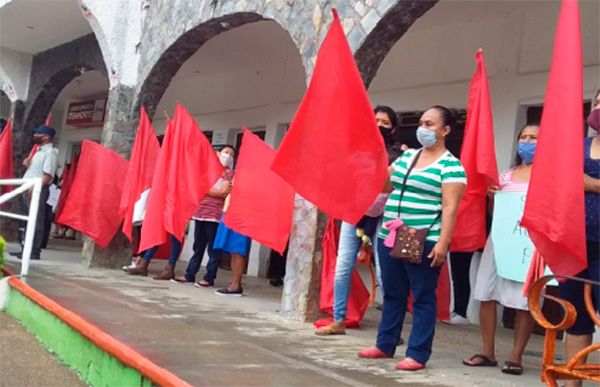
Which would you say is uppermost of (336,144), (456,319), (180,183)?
(336,144)

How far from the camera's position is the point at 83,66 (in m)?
10.1

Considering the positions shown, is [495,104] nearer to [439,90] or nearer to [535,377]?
[439,90]

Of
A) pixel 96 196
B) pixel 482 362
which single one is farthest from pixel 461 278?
pixel 96 196

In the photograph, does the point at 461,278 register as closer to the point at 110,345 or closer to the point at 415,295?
the point at 415,295

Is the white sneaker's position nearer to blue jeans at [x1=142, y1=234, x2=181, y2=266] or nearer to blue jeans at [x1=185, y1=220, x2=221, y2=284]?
blue jeans at [x1=185, y1=220, x2=221, y2=284]

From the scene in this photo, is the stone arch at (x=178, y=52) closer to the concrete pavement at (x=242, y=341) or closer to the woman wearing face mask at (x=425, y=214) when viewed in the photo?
the concrete pavement at (x=242, y=341)

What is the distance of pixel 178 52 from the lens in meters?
7.56

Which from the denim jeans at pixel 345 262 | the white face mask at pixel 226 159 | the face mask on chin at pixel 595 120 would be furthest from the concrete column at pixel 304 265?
the face mask on chin at pixel 595 120

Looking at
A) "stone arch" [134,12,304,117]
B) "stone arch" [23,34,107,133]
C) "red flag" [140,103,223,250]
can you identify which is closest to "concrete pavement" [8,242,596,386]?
"red flag" [140,103,223,250]

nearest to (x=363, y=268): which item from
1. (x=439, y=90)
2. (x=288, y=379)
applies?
(x=439, y=90)

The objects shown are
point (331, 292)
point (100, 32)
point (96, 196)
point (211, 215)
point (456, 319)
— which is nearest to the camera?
point (331, 292)

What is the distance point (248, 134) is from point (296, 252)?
4.33ft

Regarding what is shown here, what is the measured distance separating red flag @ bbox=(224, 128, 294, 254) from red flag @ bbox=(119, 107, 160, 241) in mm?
1900

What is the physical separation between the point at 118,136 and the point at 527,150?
18.0 ft
